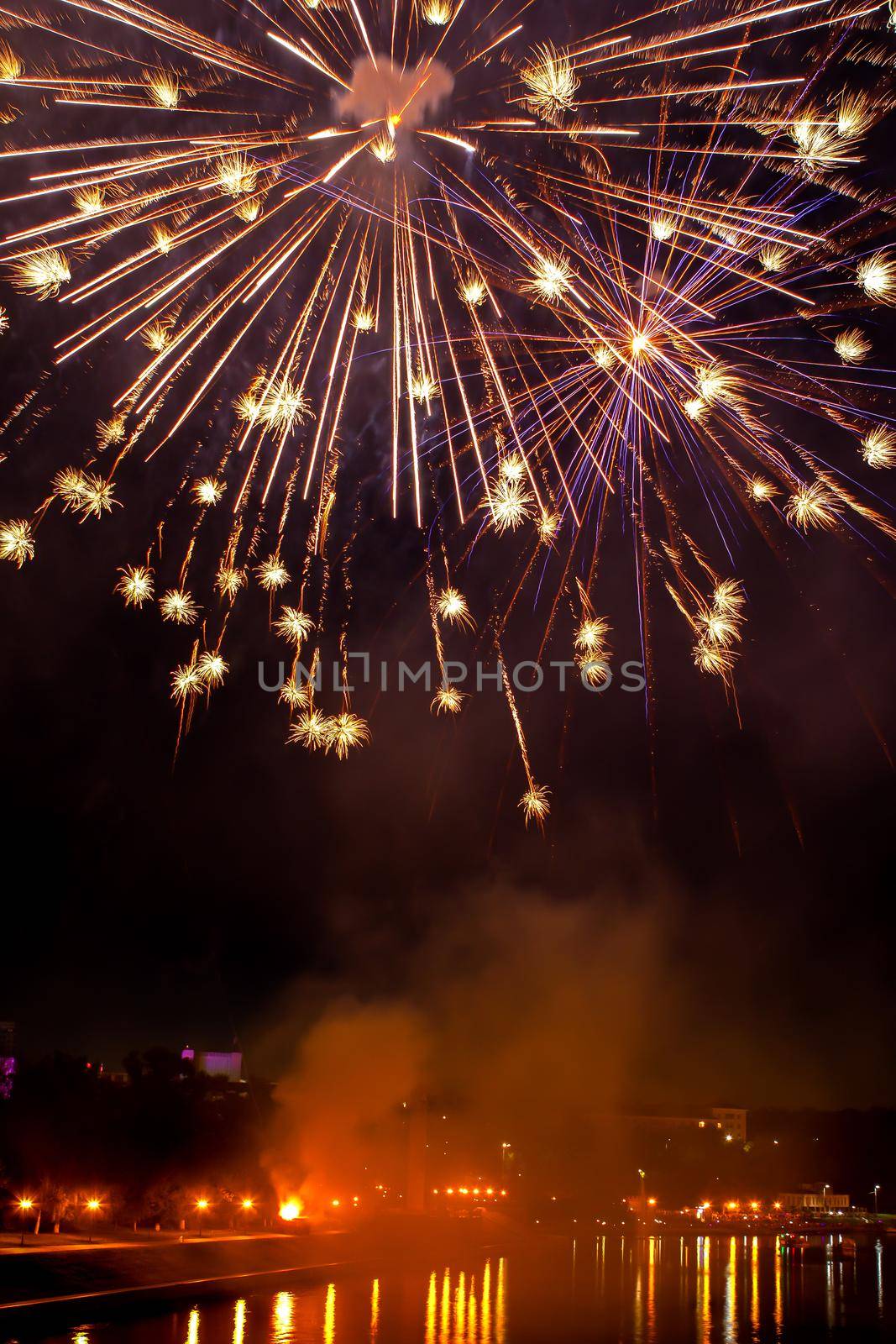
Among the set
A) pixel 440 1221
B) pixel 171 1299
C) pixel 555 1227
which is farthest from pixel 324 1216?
pixel 555 1227

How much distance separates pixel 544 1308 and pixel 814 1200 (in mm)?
77196

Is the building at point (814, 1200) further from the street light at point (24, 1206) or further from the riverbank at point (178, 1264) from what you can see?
the street light at point (24, 1206)

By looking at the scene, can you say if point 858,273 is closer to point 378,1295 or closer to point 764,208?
point 764,208

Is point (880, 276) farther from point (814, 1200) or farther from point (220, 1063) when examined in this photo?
point (814, 1200)

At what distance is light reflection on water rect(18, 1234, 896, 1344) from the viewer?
23.3 meters

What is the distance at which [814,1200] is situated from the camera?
95938 millimetres

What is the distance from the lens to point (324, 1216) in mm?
44594

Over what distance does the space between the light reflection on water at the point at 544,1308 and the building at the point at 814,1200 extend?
47.4 meters

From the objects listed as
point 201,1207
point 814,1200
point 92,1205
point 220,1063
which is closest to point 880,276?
point 92,1205

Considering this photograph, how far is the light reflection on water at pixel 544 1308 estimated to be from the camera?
76.6ft

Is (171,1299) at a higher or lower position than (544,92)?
lower

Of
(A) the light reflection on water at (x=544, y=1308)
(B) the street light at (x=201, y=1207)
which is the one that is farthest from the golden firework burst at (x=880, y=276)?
(B) the street light at (x=201, y=1207)

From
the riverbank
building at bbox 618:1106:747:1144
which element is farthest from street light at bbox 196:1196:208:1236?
building at bbox 618:1106:747:1144

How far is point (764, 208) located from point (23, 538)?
718 centimetres
